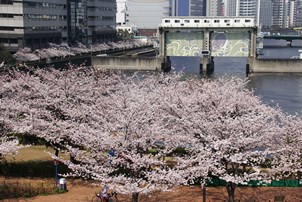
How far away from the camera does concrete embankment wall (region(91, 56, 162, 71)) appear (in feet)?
246

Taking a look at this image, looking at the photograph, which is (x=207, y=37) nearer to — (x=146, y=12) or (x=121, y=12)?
(x=146, y=12)

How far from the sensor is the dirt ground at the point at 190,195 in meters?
17.6

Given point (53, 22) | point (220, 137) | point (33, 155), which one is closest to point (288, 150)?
point (220, 137)

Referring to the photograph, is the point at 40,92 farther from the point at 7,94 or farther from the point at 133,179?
the point at 133,179

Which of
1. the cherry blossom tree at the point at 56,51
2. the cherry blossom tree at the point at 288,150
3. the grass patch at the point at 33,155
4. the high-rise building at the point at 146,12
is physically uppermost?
the high-rise building at the point at 146,12

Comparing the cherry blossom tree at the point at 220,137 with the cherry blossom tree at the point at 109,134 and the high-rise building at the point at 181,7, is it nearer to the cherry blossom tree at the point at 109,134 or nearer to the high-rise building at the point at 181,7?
the cherry blossom tree at the point at 109,134

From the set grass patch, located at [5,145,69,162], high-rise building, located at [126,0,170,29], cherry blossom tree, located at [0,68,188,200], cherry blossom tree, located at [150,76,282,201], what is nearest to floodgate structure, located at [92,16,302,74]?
grass patch, located at [5,145,69,162]

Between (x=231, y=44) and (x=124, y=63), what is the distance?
2005cm

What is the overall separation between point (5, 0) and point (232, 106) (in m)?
59.9

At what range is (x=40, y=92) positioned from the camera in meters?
25.9

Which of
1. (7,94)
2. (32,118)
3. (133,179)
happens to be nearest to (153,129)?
(133,179)

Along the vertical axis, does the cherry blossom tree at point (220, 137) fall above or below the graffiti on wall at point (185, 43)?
below

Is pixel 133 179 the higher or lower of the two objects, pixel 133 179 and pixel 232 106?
the lower

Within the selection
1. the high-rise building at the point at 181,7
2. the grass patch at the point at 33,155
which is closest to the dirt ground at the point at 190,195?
the grass patch at the point at 33,155
